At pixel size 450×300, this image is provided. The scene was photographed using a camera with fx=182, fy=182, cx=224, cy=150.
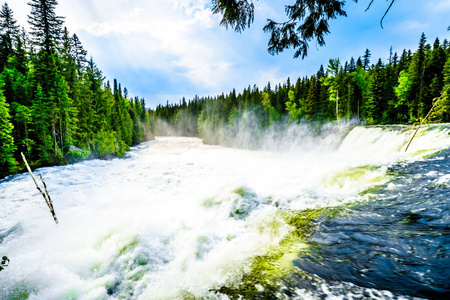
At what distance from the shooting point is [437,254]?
2916 millimetres

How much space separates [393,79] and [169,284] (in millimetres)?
57563

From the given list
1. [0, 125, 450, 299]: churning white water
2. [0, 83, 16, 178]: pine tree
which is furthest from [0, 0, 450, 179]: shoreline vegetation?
[0, 125, 450, 299]: churning white water

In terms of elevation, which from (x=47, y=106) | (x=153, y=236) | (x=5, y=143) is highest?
(x=47, y=106)

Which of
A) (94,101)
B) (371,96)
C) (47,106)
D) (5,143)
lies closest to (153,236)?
(5,143)

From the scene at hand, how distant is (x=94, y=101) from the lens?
2855 centimetres

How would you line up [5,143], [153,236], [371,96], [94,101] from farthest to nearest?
[371,96] → [94,101] → [5,143] → [153,236]

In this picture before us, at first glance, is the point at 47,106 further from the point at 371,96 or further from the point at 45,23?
the point at 371,96

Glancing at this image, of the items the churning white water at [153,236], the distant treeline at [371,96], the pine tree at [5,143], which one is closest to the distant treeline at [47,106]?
the pine tree at [5,143]

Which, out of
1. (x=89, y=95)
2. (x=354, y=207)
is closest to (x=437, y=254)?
(x=354, y=207)

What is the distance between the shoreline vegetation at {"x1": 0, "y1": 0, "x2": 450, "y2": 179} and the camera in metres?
19.8

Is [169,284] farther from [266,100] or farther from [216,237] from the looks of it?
[266,100]

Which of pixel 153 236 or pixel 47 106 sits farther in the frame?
pixel 47 106

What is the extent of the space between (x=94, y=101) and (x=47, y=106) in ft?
28.3

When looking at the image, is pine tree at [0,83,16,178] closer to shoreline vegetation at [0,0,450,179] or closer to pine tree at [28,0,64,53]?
shoreline vegetation at [0,0,450,179]
